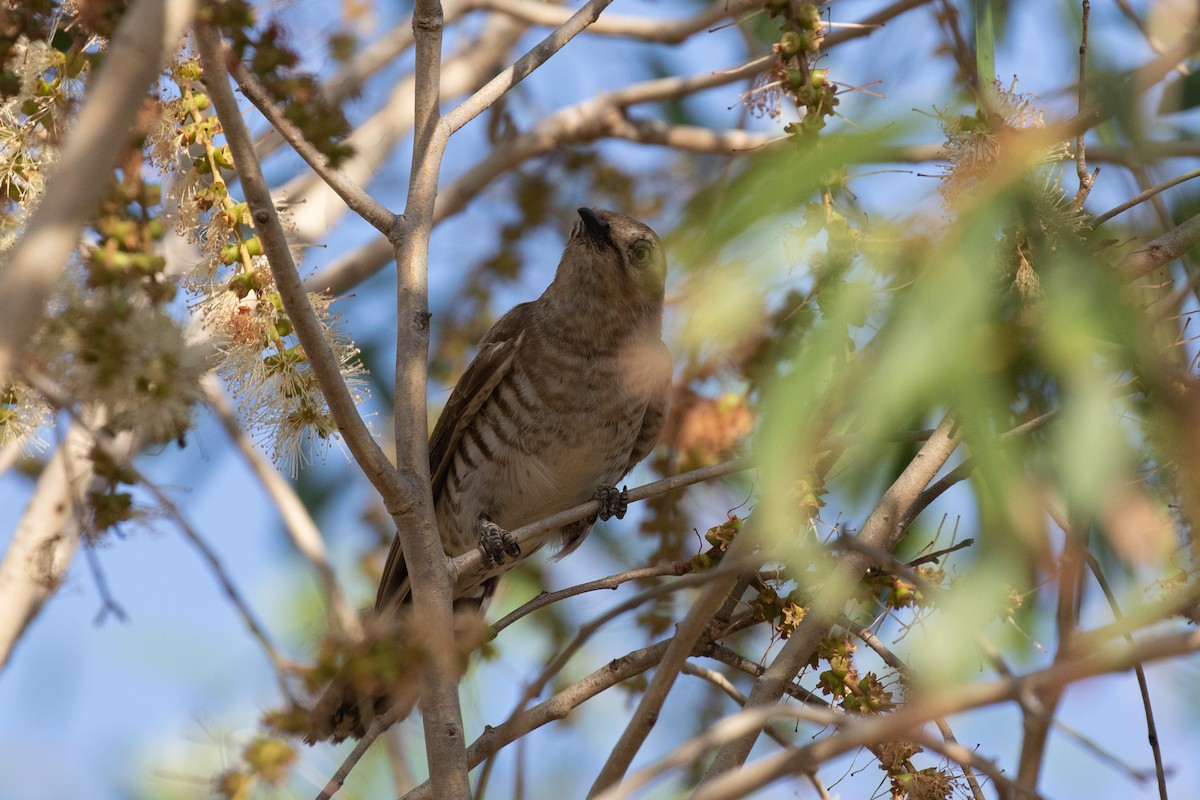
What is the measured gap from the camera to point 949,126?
99.8 inches

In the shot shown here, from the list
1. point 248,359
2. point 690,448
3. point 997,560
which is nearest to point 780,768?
point 997,560

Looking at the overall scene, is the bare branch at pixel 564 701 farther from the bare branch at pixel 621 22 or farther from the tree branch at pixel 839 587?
the bare branch at pixel 621 22

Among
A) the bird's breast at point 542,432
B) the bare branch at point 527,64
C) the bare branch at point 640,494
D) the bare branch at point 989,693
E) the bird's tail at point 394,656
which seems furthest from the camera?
the bird's breast at point 542,432

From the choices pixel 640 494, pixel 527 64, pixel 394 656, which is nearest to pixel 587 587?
pixel 640 494

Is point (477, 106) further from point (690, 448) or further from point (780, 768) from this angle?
point (780, 768)

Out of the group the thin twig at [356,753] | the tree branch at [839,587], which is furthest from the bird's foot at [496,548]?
the tree branch at [839,587]

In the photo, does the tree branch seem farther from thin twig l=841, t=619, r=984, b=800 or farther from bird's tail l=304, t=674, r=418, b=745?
bird's tail l=304, t=674, r=418, b=745

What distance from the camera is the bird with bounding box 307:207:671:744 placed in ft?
16.1

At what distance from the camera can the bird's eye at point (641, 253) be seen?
5004 millimetres

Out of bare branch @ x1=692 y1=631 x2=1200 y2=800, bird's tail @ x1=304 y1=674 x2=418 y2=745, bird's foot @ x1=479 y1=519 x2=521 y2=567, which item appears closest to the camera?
bare branch @ x1=692 y1=631 x2=1200 y2=800

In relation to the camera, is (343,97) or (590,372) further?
(590,372)

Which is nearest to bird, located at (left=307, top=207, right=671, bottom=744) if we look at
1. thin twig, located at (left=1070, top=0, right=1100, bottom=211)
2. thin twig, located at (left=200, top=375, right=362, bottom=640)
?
thin twig, located at (left=200, top=375, right=362, bottom=640)

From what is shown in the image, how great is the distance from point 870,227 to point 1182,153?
1.08 m

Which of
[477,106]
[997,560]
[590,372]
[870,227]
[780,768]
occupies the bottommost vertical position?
[780,768]
